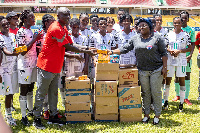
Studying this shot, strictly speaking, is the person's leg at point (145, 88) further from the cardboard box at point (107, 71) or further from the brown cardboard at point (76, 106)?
the brown cardboard at point (76, 106)

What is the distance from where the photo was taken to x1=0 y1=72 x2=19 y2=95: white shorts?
4539 millimetres

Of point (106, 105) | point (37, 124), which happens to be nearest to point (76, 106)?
point (106, 105)

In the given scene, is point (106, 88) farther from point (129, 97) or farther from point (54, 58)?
point (54, 58)

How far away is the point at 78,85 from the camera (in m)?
4.75

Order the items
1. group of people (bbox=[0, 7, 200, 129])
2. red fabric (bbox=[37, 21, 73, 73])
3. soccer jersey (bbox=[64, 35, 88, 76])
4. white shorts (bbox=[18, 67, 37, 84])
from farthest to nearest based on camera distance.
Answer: soccer jersey (bbox=[64, 35, 88, 76])
white shorts (bbox=[18, 67, 37, 84])
group of people (bbox=[0, 7, 200, 129])
red fabric (bbox=[37, 21, 73, 73])

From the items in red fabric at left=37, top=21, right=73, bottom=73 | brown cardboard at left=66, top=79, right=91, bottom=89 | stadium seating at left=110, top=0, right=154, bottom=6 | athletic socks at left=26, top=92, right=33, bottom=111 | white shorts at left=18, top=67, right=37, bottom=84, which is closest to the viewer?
red fabric at left=37, top=21, right=73, bottom=73

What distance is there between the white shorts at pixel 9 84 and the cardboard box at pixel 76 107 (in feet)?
3.78

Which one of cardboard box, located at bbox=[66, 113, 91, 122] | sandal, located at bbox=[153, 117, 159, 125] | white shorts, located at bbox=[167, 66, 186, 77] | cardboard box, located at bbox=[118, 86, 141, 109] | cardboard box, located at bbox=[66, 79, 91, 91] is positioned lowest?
sandal, located at bbox=[153, 117, 159, 125]

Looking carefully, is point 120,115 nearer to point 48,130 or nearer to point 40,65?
point 48,130

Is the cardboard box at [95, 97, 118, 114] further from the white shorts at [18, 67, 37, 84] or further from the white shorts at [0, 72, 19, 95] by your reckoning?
the white shorts at [0, 72, 19, 95]

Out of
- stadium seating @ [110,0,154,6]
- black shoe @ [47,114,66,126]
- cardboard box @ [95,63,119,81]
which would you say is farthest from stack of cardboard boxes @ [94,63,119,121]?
stadium seating @ [110,0,154,6]

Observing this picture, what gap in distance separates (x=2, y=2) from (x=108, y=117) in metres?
33.5

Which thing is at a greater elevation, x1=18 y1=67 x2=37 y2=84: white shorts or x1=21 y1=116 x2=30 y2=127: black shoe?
x1=18 y1=67 x2=37 y2=84: white shorts

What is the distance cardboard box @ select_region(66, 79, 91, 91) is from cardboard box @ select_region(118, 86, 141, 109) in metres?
0.70
